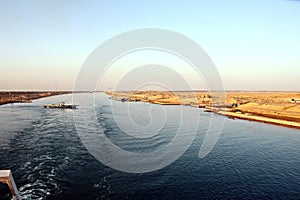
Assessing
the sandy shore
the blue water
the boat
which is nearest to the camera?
the boat

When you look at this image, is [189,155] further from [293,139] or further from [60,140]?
[293,139]

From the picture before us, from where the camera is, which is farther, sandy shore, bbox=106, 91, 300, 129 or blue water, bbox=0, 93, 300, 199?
sandy shore, bbox=106, 91, 300, 129

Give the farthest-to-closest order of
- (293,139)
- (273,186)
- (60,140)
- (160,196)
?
1. (293,139)
2. (60,140)
3. (273,186)
4. (160,196)

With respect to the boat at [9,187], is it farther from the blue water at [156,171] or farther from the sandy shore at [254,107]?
the sandy shore at [254,107]

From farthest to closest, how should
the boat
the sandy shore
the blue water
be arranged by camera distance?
the sandy shore, the blue water, the boat

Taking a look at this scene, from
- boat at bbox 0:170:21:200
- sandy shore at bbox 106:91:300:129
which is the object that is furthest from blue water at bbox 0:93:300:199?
sandy shore at bbox 106:91:300:129

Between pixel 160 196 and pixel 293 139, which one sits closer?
pixel 160 196

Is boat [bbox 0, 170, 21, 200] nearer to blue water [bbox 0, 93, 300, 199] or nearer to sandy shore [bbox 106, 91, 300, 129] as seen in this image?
blue water [bbox 0, 93, 300, 199]

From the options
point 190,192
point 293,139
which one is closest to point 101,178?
point 190,192
